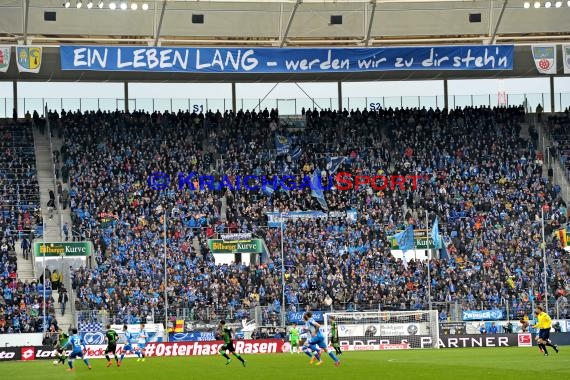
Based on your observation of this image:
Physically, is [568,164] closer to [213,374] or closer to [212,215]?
[212,215]

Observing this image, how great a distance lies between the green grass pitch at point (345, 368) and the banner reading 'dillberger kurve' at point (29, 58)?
16.0 m

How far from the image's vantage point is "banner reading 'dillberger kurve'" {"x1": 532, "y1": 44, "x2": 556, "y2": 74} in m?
56.8

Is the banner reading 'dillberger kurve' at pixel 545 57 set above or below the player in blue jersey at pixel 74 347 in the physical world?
above

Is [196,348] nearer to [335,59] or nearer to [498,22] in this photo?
[335,59]

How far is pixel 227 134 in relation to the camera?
221 feet

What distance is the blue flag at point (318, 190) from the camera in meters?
62.8

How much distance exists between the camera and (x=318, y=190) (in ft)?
209

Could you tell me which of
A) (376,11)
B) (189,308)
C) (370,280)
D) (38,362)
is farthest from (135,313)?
(376,11)

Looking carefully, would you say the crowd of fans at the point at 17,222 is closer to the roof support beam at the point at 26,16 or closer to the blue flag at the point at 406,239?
the roof support beam at the point at 26,16

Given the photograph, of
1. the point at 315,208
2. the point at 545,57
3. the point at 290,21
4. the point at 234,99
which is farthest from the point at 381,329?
the point at 234,99

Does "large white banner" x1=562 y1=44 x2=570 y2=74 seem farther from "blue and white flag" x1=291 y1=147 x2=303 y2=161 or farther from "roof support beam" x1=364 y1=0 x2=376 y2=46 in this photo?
"blue and white flag" x1=291 y1=147 x2=303 y2=161

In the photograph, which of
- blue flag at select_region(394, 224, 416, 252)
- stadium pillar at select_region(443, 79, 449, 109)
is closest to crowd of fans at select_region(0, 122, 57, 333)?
blue flag at select_region(394, 224, 416, 252)

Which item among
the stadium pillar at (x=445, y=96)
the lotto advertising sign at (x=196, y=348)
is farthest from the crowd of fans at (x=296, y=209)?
the lotto advertising sign at (x=196, y=348)

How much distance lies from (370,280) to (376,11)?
14.9 metres
